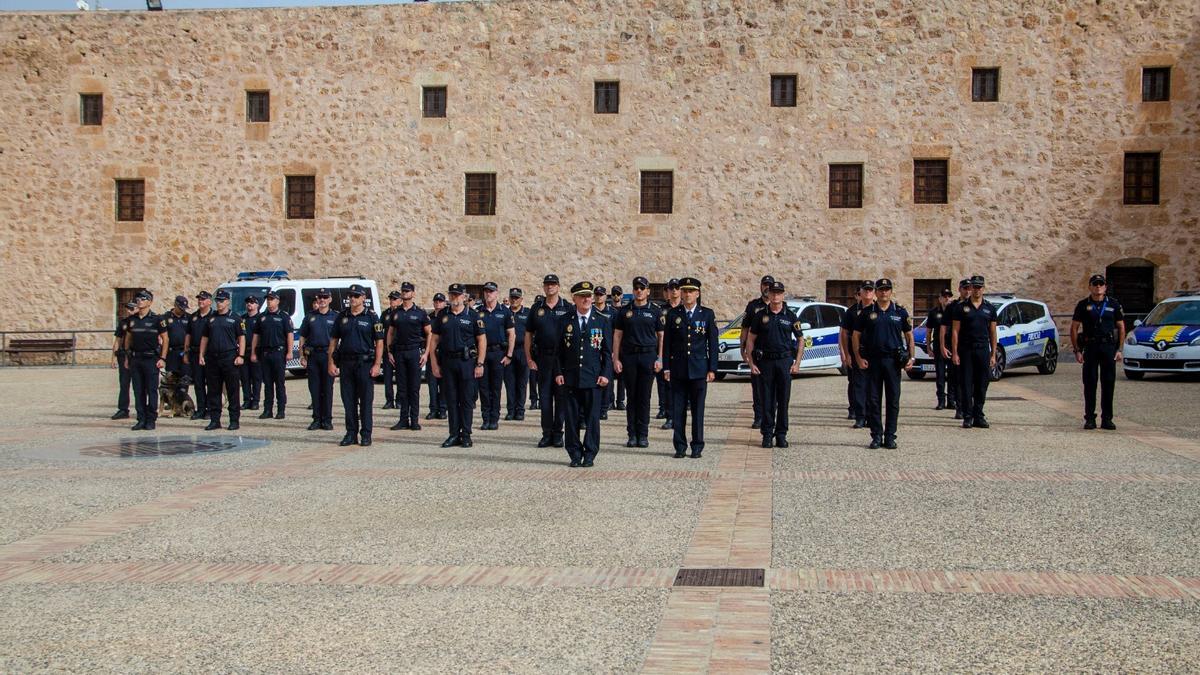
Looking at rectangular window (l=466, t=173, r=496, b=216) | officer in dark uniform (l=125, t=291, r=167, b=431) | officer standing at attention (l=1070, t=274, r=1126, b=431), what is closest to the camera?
officer standing at attention (l=1070, t=274, r=1126, b=431)

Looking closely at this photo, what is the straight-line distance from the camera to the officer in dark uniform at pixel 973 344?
47.6 feet

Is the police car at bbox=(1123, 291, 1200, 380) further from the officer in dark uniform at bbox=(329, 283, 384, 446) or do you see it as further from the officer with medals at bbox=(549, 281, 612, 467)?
the officer in dark uniform at bbox=(329, 283, 384, 446)

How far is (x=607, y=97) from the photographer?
97.2ft

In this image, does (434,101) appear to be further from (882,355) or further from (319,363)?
(882,355)

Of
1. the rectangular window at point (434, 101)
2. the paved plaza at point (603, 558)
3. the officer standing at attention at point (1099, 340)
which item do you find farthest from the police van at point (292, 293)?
the officer standing at attention at point (1099, 340)

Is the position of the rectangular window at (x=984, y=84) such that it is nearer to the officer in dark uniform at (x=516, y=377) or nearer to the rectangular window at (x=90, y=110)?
the officer in dark uniform at (x=516, y=377)

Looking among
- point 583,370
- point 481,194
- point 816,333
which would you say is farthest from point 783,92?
point 583,370

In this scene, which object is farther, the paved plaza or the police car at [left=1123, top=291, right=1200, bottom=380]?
the police car at [left=1123, top=291, right=1200, bottom=380]

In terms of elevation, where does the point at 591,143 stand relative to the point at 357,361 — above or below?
above

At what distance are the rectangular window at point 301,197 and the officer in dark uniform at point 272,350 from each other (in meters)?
13.9

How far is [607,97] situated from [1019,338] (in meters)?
11.8

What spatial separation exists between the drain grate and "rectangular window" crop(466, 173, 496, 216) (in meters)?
24.1

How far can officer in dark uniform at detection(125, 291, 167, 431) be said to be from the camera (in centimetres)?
1507

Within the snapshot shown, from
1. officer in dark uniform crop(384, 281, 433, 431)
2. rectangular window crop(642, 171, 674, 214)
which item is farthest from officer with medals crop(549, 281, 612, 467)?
rectangular window crop(642, 171, 674, 214)
